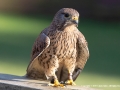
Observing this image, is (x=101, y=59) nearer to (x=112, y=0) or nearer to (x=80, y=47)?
(x=80, y=47)

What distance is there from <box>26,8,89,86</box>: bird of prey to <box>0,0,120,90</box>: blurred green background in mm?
1845

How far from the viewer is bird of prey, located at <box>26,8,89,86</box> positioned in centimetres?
373

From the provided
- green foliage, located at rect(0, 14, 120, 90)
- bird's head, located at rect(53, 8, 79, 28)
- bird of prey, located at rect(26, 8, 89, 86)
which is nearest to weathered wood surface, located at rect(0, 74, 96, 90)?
bird of prey, located at rect(26, 8, 89, 86)

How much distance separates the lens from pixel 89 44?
973 centimetres

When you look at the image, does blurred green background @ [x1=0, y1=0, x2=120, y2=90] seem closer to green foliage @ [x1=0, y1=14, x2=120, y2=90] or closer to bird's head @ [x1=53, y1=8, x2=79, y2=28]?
green foliage @ [x1=0, y1=14, x2=120, y2=90]

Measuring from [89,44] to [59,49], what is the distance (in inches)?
237

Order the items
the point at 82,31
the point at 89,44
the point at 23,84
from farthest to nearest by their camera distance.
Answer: the point at 82,31 → the point at 89,44 → the point at 23,84

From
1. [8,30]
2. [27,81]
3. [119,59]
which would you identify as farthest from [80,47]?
[8,30]

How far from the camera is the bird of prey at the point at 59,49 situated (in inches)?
147

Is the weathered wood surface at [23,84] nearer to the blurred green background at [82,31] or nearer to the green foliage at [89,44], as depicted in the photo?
the blurred green background at [82,31]

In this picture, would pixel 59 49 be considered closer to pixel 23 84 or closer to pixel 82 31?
pixel 23 84

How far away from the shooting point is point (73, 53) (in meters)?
3.79

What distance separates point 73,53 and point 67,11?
0.32 m

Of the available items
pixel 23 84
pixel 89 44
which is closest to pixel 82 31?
pixel 89 44
